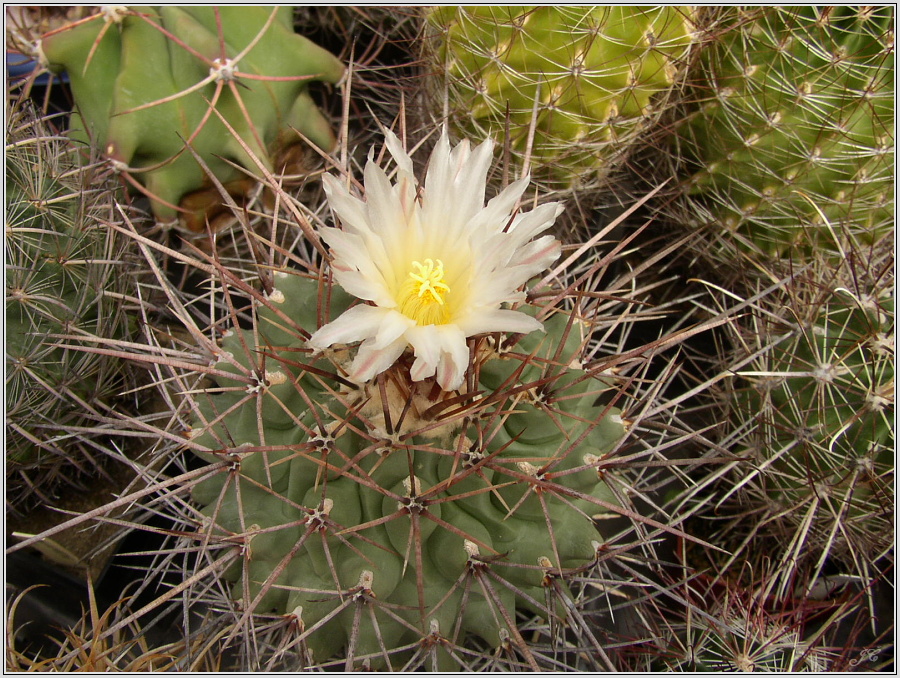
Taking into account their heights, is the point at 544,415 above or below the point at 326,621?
above

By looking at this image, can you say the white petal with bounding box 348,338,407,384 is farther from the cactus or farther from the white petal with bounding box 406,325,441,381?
the cactus

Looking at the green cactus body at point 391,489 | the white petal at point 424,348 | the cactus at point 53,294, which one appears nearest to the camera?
A: the white petal at point 424,348

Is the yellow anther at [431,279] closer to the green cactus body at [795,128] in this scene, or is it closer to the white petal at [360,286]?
the white petal at [360,286]

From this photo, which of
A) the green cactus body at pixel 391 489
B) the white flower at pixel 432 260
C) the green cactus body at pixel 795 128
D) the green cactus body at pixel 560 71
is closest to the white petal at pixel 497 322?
the white flower at pixel 432 260

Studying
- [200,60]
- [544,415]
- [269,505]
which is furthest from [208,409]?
[200,60]

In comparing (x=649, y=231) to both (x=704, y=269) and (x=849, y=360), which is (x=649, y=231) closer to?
(x=704, y=269)

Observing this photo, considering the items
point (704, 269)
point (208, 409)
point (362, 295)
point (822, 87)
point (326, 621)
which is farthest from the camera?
point (704, 269)

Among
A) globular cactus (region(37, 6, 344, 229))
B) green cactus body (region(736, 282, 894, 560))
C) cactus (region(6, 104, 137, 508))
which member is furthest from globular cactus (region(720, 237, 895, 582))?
cactus (region(6, 104, 137, 508))
